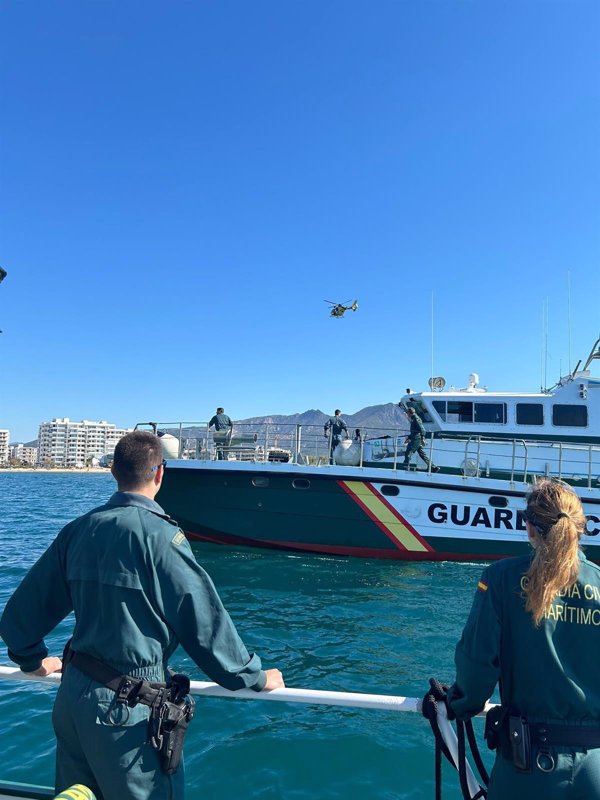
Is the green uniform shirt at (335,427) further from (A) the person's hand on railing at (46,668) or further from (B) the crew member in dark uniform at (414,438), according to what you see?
(A) the person's hand on railing at (46,668)

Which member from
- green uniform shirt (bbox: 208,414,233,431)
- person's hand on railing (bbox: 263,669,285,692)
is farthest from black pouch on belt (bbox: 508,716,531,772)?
green uniform shirt (bbox: 208,414,233,431)

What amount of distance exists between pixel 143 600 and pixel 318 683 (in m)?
4.00

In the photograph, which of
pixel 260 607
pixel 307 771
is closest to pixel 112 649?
pixel 307 771

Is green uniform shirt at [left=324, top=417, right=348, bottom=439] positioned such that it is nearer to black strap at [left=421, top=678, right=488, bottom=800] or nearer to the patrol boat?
the patrol boat

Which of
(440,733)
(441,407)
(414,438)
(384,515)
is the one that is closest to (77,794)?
(440,733)

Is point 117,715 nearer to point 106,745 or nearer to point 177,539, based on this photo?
point 106,745

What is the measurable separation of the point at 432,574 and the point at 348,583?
175cm

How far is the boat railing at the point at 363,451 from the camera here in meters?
10.5

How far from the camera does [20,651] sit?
2.01m

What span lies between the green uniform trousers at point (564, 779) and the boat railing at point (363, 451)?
860 centimetres

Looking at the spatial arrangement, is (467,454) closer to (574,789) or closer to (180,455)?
(180,455)

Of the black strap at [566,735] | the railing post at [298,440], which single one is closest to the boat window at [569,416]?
the railing post at [298,440]

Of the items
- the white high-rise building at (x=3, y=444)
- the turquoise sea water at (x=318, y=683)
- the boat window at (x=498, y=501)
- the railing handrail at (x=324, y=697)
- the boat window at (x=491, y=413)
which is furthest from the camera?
the white high-rise building at (x=3, y=444)

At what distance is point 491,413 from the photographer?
37.9 feet
